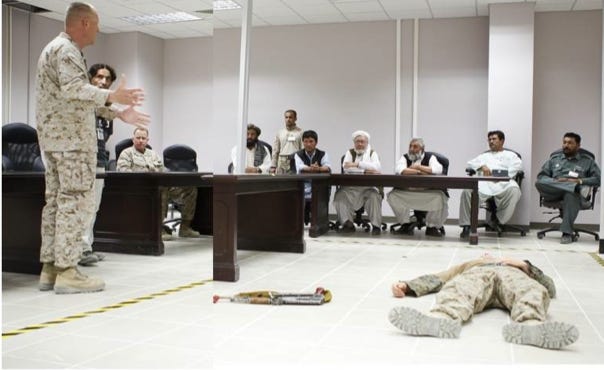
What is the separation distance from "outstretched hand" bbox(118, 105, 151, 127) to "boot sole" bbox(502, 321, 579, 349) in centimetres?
183

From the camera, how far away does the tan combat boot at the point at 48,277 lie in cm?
329

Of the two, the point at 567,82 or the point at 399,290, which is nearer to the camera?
the point at 399,290

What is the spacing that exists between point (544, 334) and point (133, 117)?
79.1 inches

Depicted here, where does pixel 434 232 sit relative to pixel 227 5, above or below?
below

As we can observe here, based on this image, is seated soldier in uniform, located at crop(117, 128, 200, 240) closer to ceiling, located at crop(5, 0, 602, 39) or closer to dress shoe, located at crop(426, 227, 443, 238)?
ceiling, located at crop(5, 0, 602, 39)

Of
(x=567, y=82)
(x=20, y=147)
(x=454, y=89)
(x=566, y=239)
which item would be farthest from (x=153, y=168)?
(x=567, y=82)

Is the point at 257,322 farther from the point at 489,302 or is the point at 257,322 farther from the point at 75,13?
the point at 75,13

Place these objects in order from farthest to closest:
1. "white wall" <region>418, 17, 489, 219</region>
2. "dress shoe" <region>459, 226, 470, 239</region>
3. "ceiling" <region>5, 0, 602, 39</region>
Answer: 1. "white wall" <region>418, 17, 489, 219</region>
2. "ceiling" <region>5, 0, 602, 39</region>
3. "dress shoe" <region>459, 226, 470, 239</region>

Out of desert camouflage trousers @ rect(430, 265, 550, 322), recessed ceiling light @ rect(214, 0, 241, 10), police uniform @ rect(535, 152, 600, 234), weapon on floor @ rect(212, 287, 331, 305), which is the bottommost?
weapon on floor @ rect(212, 287, 331, 305)

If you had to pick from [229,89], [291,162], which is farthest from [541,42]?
[229,89]

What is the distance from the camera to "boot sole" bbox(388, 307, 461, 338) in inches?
93.8

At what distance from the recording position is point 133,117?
2895mm

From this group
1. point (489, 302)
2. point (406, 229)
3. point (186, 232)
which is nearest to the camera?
point (489, 302)

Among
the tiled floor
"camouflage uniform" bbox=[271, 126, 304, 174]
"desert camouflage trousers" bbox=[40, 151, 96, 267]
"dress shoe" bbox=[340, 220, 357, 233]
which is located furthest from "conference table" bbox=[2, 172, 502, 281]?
"camouflage uniform" bbox=[271, 126, 304, 174]
